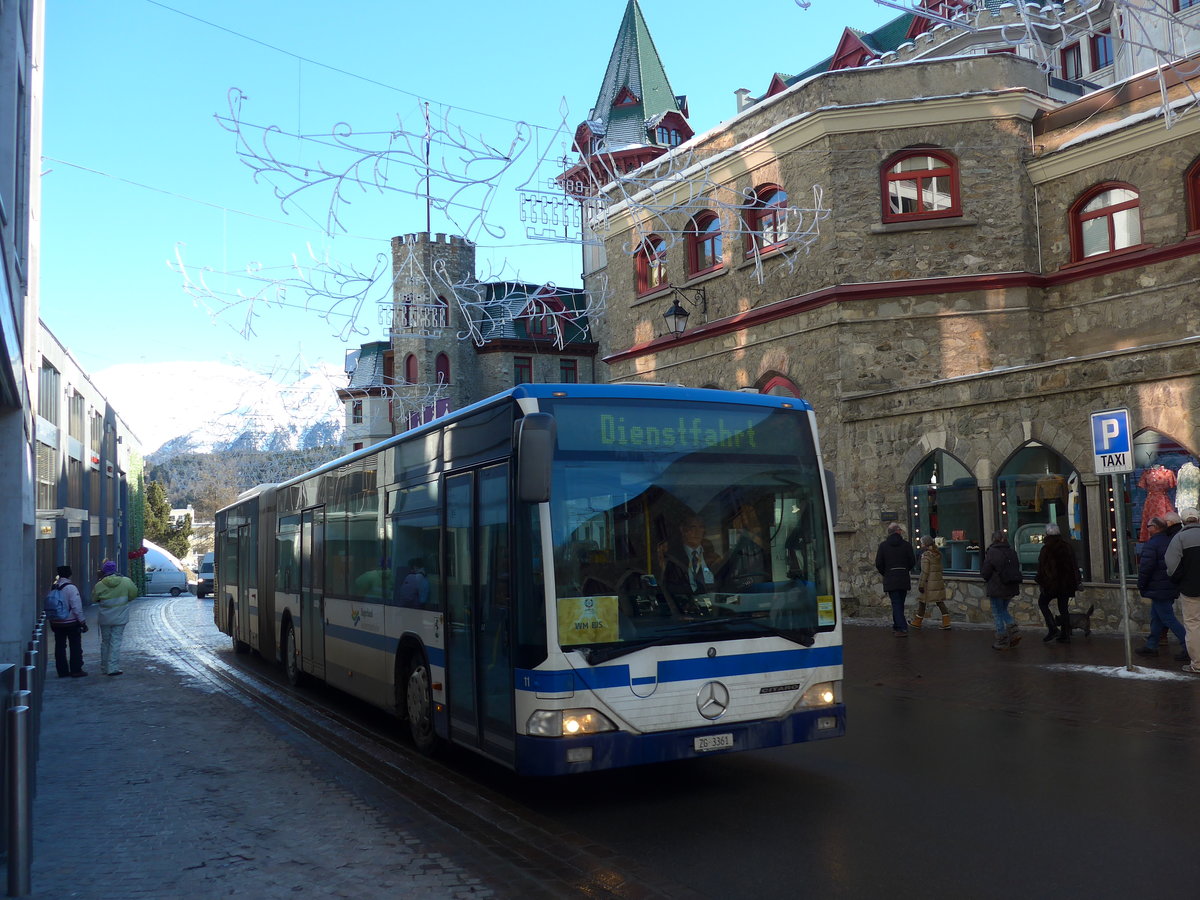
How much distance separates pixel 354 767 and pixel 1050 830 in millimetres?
5144

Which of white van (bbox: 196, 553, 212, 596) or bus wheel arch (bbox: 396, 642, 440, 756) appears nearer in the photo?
bus wheel arch (bbox: 396, 642, 440, 756)

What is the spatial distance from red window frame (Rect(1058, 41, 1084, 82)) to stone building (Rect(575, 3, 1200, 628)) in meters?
18.1

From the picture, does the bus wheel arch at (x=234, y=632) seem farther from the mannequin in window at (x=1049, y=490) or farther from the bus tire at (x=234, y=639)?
the mannequin in window at (x=1049, y=490)

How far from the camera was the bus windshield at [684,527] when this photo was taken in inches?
267

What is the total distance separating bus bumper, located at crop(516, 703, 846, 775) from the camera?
659cm

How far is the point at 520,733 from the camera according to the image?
6.75m

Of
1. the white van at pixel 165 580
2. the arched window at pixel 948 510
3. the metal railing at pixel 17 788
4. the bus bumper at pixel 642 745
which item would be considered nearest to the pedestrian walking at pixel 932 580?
the arched window at pixel 948 510

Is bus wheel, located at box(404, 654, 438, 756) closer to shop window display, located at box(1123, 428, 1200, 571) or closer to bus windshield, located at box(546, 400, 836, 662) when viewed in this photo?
bus windshield, located at box(546, 400, 836, 662)

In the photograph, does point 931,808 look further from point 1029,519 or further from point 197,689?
point 1029,519

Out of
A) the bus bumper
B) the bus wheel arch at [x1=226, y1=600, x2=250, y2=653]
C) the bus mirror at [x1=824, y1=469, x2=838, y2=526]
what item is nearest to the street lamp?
the bus wheel arch at [x1=226, y1=600, x2=250, y2=653]

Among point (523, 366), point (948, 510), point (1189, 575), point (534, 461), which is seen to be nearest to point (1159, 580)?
point (1189, 575)

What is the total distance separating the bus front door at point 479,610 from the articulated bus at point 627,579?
0.02 meters

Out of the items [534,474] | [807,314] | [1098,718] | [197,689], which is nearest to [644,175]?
[807,314]

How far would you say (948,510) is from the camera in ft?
61.7
